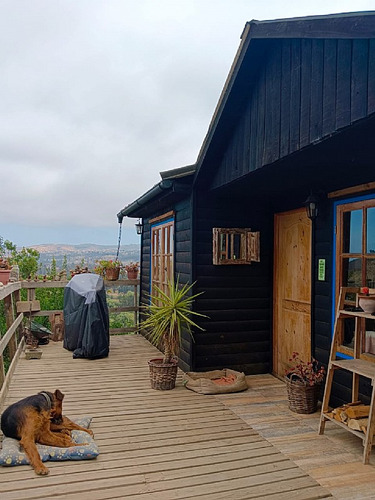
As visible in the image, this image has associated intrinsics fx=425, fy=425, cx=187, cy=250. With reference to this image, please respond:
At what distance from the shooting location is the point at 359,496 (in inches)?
98.0

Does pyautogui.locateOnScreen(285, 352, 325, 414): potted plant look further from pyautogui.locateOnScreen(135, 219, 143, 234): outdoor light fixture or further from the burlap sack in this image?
pyautogui.locateOnScreen(135, 219, 143, 234): outdoor light fixture

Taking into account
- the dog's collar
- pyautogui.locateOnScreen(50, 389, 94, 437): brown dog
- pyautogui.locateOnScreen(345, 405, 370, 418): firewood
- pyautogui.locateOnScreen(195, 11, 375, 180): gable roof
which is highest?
pyautogui.locateOnScreen(195, 11, 375, 180): gable roof

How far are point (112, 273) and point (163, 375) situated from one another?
3513 millimetres

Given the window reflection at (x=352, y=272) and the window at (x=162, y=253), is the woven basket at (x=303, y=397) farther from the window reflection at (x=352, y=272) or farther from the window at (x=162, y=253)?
the window at (x=162, y=253)

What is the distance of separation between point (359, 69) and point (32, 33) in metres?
7.30

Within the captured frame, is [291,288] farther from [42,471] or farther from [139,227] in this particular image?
[139,227]

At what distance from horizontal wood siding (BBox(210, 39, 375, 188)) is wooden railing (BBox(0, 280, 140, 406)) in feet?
9.02

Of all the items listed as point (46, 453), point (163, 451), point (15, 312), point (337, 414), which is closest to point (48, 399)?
point (46, 453)

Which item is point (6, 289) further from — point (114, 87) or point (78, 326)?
point (114, 87)

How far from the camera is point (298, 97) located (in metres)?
2.72

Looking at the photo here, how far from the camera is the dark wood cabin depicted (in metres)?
2.41

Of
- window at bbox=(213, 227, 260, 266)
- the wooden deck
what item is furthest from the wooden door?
the wooden deck

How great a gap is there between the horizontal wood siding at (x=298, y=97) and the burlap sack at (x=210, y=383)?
2.17 metres

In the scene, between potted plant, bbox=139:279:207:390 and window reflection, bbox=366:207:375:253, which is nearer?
window reflection, bbox=366:207:375:253
